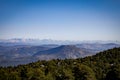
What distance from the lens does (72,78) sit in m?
75.1

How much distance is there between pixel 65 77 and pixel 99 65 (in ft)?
91.2

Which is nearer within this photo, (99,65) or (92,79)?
(92,79)

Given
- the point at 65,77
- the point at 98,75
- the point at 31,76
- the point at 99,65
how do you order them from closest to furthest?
the point at 31,76, the point at 65,77, the point at 98,75, the point at 99,65

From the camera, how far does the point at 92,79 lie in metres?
74.3

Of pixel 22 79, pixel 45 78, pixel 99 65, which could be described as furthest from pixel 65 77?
pixel 99 65

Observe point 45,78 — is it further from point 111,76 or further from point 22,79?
point 111,76

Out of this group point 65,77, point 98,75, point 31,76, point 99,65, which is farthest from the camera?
point 99,65

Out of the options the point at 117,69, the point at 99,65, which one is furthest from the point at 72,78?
the point at 99,65

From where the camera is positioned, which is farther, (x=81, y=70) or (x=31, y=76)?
(x=81, y=70)

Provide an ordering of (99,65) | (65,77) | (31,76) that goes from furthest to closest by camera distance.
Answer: (99,65)
(65,77)
(31,76)

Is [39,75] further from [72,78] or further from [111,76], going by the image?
[111,76]

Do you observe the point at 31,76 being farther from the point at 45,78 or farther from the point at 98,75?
the point at 98,75

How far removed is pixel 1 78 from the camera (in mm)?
74938

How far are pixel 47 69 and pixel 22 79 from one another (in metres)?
17.2
